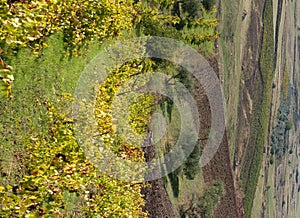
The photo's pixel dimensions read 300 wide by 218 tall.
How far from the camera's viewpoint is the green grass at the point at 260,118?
36.5 metres

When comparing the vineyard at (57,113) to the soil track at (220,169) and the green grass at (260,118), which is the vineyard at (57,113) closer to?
the soil track at (220,169)

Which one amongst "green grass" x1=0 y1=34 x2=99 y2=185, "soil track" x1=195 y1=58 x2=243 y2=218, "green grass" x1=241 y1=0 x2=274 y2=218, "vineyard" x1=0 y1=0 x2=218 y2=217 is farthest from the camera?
"green grass" x1=241 y1=0 x2=274 y2=218

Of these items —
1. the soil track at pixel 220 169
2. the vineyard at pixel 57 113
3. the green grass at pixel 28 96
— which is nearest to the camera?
the vineyard at pixel 57 113

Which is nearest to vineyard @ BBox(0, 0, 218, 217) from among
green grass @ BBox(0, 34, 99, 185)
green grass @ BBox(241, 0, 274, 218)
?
green grass @ BBox(0, 34, 99, 185)

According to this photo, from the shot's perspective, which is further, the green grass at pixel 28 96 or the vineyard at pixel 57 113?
the green grass at pixel 28 96

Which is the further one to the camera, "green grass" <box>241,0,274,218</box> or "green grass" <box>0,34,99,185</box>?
"green grass" <box>241,0,274,218</box>

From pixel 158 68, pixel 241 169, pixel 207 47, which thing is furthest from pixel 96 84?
pixel 241 169

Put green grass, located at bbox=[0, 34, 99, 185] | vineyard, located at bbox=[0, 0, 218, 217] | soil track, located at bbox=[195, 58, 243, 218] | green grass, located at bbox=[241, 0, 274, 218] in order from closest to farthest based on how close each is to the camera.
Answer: vineyard, located at bbox=[0, 0, 218, 217]
green grass, located at bbox=[0, 34, 99, 185]
soil track, located at bbox=[195, 58, 243, 218]
green grass, located at bbox=[241, 0, 274, 218]

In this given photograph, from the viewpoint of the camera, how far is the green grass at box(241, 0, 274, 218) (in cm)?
3647

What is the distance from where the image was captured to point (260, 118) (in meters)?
40.4

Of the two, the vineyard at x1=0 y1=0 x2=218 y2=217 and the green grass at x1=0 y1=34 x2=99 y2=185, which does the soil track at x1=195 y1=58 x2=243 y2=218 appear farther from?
the green grass at x1=0 y1=34 x2=99 y2=185

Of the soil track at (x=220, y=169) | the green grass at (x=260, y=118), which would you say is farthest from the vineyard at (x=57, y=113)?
the green grass at (x=260, y=118)

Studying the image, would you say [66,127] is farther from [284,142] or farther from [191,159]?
[284,142]

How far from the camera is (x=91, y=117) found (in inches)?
489
